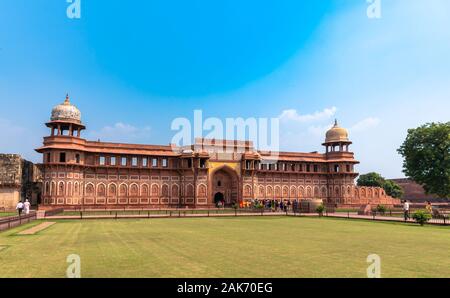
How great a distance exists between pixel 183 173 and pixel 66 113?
50.8ft

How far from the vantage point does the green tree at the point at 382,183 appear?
253ft

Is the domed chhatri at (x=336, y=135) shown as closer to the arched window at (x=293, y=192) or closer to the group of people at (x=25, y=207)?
the arched window at (x=293, y=192)

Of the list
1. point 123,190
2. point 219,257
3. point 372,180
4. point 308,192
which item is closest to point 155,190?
point 123,190

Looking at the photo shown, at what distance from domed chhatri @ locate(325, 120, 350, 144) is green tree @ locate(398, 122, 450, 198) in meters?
10.9

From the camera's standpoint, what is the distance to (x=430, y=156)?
4022 cm

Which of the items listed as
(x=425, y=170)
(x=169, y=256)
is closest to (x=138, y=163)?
(x=425, y=170)

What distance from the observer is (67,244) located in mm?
13000

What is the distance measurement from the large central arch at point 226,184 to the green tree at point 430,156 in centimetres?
2071

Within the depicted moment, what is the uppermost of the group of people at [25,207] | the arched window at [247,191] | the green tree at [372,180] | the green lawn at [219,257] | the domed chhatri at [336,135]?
the domed chhatri at [336,135]

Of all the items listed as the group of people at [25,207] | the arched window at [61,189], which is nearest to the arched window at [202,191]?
the arched window at [61,189]

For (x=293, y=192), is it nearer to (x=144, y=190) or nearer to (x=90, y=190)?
(x=144, y=190)
